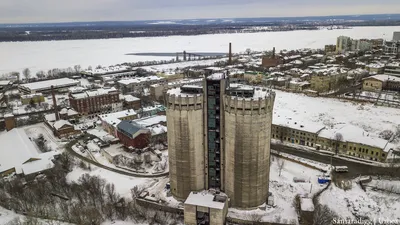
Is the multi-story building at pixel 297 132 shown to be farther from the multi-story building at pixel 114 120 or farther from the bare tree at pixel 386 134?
the multi-story building at pixel 114 120

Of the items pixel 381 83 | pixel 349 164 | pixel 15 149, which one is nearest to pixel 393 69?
pixel 381 83

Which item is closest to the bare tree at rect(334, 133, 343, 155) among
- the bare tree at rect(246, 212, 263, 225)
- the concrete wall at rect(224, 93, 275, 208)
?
the concrete wall at rect(224, 93, 275, 208)

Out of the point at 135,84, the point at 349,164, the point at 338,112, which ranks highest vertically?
the point at 135,84

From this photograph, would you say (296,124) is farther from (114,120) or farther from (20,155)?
(20,155)

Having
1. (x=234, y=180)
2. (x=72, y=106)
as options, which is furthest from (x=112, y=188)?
(x=72, y=106)

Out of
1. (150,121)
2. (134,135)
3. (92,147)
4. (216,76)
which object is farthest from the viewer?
Result: (150,121)

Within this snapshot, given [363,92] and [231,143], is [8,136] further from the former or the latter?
[363,92]

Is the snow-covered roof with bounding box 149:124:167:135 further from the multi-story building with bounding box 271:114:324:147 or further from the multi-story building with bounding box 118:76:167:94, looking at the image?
the multi-story building with bounding box 118:76:167:94
